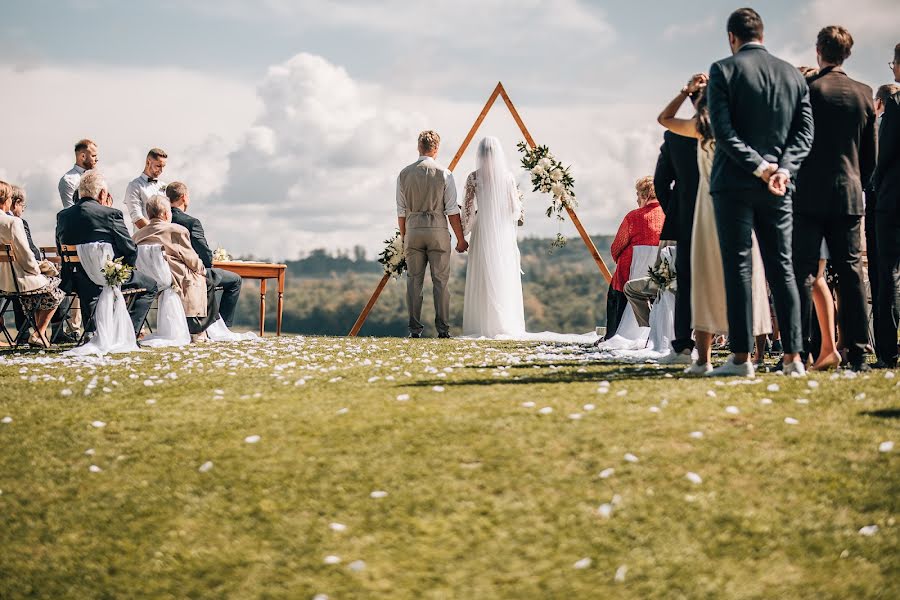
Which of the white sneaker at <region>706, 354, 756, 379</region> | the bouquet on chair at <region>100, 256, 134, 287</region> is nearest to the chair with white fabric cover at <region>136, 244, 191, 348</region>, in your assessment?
the bouquet on chair at <region>100, 256, 134, 287</region>

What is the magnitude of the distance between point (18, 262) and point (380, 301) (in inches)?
2480

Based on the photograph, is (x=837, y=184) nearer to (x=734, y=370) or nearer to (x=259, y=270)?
(x=734, y=370)

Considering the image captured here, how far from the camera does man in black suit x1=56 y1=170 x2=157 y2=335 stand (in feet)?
39.1

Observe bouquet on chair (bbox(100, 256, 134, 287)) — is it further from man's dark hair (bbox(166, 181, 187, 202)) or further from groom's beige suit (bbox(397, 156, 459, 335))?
groom's beige suit (bbox(397, 156, 459, 335))

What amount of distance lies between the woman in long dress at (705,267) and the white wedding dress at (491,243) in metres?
7.84

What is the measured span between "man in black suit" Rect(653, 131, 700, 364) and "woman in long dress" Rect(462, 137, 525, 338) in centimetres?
653

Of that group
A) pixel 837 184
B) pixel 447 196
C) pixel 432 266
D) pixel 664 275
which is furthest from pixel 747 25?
pixel 432 266

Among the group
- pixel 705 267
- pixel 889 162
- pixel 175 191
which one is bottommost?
pixel 705 267

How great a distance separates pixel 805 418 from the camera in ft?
18.8

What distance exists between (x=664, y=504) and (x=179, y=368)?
5903 millimetres

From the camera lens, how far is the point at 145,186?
1409 cm

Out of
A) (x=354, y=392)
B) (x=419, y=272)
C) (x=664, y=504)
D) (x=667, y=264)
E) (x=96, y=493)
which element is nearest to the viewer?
(x=664, y=504)

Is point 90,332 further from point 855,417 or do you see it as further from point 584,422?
point 855,417

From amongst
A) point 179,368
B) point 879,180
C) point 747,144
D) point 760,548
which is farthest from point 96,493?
point 879,180
